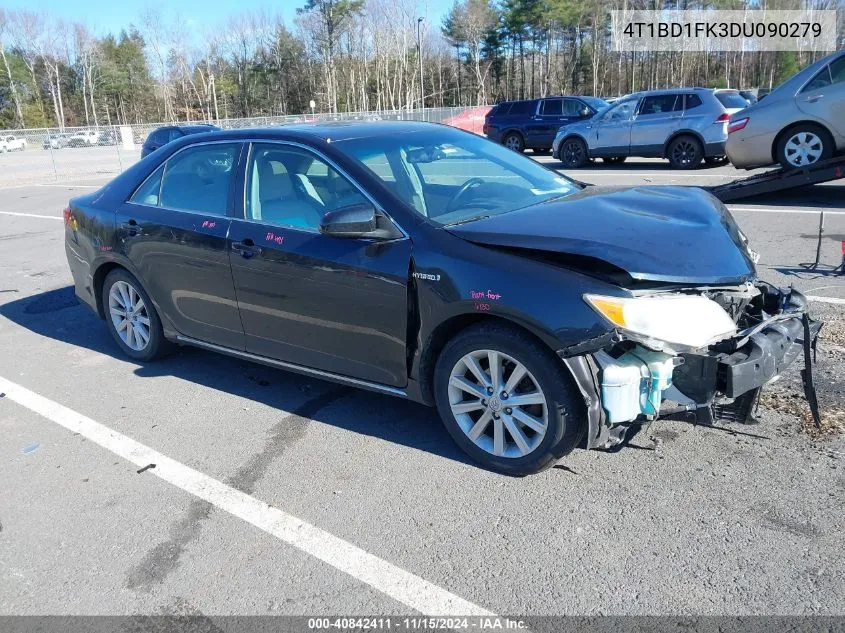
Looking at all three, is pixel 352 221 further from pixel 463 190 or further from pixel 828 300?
pixel 828 300

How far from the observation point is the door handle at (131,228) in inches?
199

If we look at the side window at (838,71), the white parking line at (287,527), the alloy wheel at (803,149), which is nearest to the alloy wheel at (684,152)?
the alloy wheel at (803,149)

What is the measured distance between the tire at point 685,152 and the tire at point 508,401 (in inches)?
544

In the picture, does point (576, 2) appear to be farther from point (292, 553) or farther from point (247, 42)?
point (292, 553)

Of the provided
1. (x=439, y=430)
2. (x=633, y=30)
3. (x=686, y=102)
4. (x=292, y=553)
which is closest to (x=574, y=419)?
(x=439, y=430)

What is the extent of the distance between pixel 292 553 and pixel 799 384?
3.13 meters

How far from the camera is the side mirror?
144 inches

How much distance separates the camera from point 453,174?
4.26 metres

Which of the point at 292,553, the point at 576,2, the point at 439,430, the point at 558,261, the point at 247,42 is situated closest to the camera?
the point at 292,553

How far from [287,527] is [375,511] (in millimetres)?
401

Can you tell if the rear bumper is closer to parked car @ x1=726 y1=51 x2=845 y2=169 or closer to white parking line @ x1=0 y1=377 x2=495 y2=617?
parked car @ x1=726 y1=51 x2=845 y2=169

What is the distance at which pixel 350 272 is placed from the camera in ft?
12.6

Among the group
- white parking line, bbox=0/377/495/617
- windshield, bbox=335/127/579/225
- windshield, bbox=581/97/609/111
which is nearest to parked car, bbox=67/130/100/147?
windshield, bbox=581/97/609/111

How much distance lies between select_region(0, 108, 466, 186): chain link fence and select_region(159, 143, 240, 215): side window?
19646 millimetres
